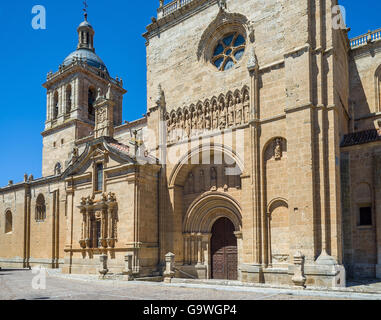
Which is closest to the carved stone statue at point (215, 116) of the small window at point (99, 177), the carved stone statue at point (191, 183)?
the carved stone statue at point (191, 183)

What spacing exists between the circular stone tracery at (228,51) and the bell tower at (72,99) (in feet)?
57.8

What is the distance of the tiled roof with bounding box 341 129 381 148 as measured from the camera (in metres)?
17.4

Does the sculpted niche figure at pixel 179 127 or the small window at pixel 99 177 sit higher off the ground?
the sculpted niche figure at pixel 179 127

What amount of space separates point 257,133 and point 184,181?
5959 mm

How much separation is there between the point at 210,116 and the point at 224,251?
23.6 feet

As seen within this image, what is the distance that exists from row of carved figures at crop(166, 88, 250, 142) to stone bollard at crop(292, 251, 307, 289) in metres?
7.25

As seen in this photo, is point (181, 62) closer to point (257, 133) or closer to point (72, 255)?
point (257, 133)

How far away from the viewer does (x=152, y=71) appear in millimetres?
24453

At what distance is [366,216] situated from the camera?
1744cm

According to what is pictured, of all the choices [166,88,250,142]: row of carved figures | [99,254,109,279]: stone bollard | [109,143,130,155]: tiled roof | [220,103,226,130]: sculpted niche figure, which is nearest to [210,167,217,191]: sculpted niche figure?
[166,88,250,142]: row of carved figures

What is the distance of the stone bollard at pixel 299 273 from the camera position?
14.1m

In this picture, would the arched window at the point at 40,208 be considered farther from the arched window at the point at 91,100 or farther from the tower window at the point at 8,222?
the arched window at the point at 91,100

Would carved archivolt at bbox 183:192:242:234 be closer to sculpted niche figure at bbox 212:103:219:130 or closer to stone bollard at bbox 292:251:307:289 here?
sculpted niche figure at bbox 212:103:219:130
